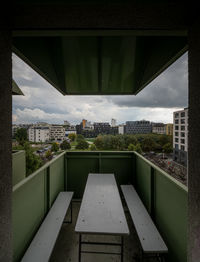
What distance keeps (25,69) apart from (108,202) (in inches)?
88.8

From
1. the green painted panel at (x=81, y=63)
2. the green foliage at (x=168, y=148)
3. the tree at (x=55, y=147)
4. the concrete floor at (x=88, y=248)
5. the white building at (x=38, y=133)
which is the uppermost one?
the green painted panel at (x=81, y=63)

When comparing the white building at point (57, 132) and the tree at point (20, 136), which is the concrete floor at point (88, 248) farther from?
the white building at point (57, 132)

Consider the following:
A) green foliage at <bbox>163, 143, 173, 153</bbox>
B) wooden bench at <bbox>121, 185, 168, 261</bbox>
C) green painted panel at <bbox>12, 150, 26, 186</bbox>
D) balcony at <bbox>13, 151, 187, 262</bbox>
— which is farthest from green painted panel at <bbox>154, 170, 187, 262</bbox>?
green painted panel at <bbox>12, 150, 26, 186</bbox>

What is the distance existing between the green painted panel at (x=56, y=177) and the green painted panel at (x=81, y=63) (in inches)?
68.5

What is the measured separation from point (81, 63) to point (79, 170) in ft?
8.49

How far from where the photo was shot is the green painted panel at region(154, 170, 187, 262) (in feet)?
5.06

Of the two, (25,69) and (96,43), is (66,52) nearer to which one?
(96,43)

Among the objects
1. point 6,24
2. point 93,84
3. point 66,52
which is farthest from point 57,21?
point 93,84

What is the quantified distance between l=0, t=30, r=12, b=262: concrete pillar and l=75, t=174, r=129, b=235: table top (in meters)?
0.72

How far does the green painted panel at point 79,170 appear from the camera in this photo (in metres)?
3.68

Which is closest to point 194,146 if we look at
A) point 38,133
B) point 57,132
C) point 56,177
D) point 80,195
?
point 56,177

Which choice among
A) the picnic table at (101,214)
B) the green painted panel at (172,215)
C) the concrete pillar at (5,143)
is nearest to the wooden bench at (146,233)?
the green painted panel at (172,215)

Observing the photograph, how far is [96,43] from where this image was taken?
5.83 ft

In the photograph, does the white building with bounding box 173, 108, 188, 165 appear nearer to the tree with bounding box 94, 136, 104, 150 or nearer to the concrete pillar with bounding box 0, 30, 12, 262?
the concrete pillar with bounding box 0, 30, 12, 262
